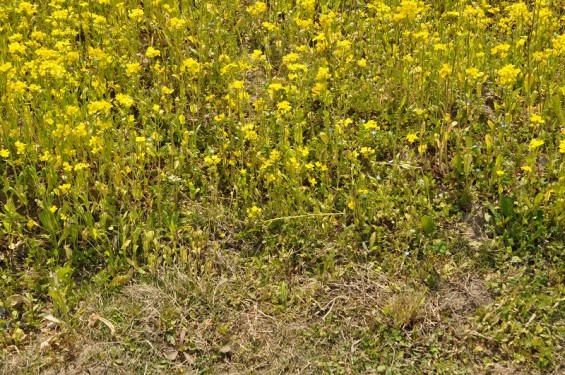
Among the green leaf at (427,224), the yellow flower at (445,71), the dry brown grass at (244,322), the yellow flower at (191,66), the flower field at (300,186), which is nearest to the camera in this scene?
the dry brown grass at (244,322)

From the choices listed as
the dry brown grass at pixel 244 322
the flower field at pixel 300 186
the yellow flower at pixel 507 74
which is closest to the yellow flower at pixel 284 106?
the flower field at pixel 300 186

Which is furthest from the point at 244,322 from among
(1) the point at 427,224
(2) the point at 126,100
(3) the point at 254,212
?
(2) the point at 126,100

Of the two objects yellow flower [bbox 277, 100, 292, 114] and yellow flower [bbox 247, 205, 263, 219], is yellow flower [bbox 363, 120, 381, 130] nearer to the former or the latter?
yellow flower [bbox 277, 100, 292, 114]

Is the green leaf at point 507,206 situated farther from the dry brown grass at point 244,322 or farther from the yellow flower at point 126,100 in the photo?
the yellow flower at point 126,100

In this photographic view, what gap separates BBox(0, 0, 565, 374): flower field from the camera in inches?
123

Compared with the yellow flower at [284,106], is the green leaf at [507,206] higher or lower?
lower

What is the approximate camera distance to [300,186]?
367 centimetres

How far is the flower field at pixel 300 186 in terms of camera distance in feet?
10.2

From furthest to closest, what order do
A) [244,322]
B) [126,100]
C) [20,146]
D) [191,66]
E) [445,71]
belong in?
1. [191,66]
2. [445,71]
3. [126,100]
4. [20,146]
5. [244,322]

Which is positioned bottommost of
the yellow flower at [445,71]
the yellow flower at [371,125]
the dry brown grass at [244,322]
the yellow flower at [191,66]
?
the dry brown grass at [244,322]

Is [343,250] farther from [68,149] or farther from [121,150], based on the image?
[68,149]

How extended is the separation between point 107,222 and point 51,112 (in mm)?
783

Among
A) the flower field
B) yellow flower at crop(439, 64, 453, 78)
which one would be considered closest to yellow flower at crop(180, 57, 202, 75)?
the flower field

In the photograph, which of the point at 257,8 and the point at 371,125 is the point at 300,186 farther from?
the point at 257,8
